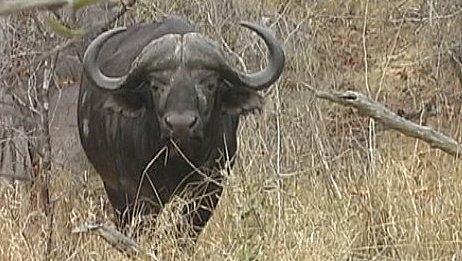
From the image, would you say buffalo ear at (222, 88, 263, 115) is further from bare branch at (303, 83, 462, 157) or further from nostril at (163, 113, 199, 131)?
bare branch at (303, 83, 462, 157)

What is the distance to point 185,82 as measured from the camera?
4520 mm

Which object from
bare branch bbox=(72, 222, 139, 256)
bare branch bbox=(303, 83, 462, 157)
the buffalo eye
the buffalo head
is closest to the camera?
bare branch bbox=(303, 83, 462, 157)

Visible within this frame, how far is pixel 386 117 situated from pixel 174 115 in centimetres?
97

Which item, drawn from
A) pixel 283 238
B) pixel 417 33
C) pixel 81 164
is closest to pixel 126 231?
pixel 283 238

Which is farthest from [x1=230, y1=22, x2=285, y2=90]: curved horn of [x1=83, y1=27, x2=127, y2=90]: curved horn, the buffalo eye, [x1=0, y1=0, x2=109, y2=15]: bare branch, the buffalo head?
[x1=0, y1=0, x2=109, y2=15]: bare branch

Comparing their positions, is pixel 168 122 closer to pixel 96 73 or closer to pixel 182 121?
pixel 182 121

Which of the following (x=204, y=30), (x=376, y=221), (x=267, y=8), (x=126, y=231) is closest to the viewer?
(x=376, y=221)

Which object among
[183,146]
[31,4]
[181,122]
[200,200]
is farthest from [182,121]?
[31,4]

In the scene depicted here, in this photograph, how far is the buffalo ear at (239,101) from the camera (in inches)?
189

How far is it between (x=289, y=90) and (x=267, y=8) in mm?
770

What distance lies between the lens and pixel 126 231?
478cm

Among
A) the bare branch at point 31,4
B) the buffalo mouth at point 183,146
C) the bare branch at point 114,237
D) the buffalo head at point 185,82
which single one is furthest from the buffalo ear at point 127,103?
the bare branch at point 31,4

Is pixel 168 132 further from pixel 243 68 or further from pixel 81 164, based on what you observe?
pixel 81 164

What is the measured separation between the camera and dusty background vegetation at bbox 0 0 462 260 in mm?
4180
